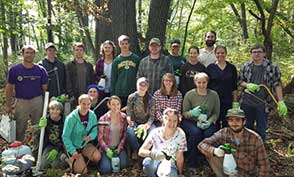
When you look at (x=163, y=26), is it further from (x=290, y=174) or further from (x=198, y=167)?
(x=290, y=174)

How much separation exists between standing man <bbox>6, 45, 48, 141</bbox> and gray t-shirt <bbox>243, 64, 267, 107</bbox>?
3352 millimetres

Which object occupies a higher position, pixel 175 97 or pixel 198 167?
pixel 175 97

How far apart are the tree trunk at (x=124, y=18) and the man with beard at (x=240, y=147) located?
10.4 feet

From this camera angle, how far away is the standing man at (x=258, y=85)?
17.3ft

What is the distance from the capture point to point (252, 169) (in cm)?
449

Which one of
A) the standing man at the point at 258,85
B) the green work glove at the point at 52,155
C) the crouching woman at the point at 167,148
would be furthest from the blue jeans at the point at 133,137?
the standing man at the point at 258,85

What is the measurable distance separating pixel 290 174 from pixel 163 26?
12.6 feet

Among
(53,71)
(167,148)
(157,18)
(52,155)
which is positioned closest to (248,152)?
(167,148)

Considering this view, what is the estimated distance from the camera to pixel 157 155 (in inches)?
180

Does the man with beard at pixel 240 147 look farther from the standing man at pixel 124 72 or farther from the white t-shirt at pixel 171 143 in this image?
the standing man at pixel 124 72

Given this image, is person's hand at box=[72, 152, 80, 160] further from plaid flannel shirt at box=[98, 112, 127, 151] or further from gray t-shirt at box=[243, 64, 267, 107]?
gray t-shirt at box=[243, 64, 267, 107]

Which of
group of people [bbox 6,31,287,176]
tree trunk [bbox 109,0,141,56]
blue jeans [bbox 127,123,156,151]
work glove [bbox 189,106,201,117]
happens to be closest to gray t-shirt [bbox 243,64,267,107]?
group of people [bbox 6,31,287,176]

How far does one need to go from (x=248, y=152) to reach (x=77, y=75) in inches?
126

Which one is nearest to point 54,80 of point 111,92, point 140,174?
point 111,92
